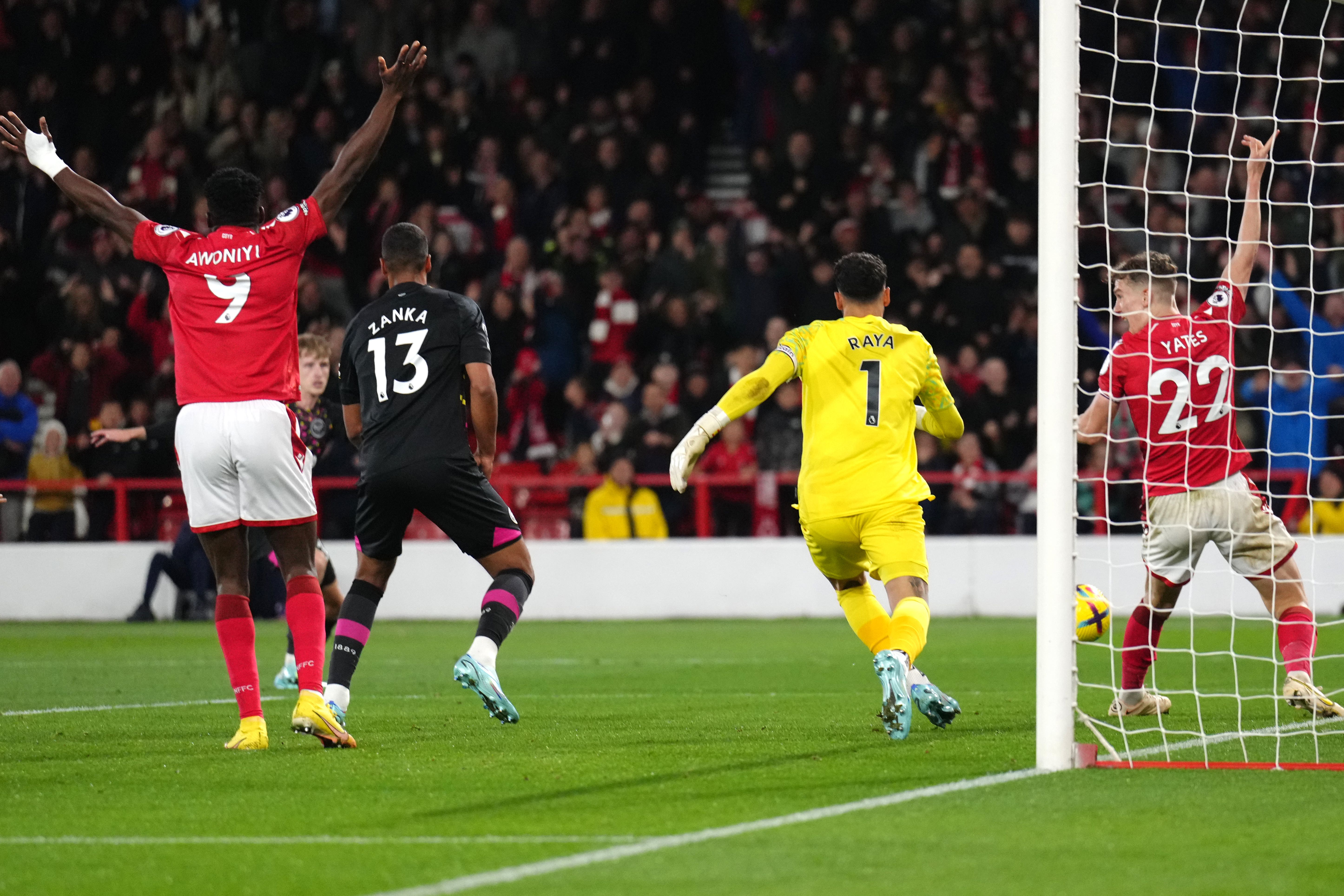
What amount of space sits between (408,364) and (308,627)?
44.5 inches

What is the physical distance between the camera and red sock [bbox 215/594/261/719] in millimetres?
6996

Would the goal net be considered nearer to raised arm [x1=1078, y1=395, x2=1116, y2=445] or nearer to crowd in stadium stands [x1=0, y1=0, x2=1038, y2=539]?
raised arm [x1=1078, y1=395, x2=1116, y2=445]

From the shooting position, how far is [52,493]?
17594 mm

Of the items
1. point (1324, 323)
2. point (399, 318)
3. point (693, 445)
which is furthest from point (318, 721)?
point (1324, 323)

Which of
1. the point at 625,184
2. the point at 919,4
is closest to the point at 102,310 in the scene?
the point at 625,184

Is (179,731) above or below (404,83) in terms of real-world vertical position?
below

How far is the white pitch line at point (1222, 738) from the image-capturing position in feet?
21.2

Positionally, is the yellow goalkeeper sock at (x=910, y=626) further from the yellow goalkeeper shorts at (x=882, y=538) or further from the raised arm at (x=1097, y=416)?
the raised arm at (x=1097, y=416)

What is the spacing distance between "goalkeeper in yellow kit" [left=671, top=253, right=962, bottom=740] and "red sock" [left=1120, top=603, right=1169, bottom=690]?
117 cm

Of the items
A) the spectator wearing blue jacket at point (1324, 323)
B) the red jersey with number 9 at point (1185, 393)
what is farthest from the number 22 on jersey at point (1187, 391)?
the spectator wearing blue jacket at point (1324, 323)

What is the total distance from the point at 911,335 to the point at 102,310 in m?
13.7

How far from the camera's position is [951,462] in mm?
17609

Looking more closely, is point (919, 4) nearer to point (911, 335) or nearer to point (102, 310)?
point (102, 310)

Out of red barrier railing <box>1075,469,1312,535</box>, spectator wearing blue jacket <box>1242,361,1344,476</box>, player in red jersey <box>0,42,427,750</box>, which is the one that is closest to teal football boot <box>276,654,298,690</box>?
player in red jersey <box>0,42,427,750</box>
